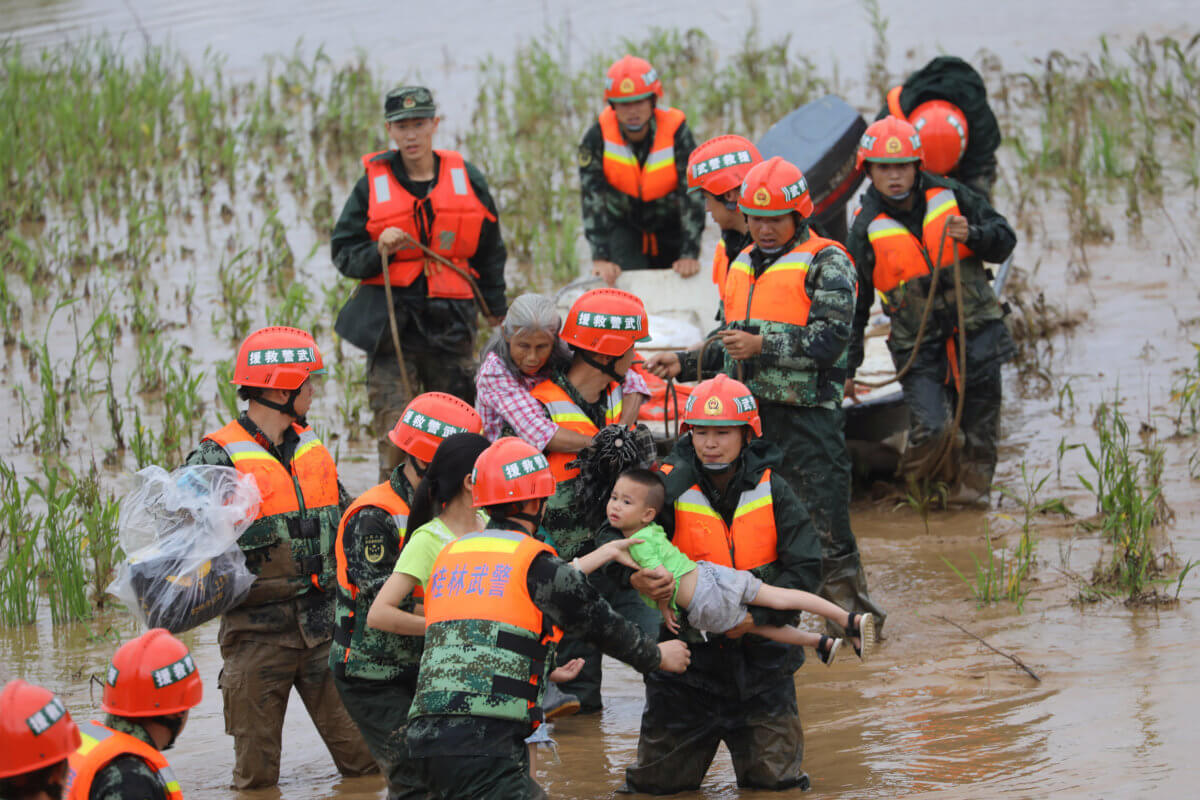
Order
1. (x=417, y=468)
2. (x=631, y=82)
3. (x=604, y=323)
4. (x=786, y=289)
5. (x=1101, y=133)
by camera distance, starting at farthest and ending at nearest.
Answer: (x=1101, y=133), (x=631, y=82), (x=786, y=289), (x=604, y=323), (x=417, y=468)

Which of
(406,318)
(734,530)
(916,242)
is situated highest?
(916,242)

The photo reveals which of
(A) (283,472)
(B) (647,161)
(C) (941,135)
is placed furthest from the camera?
(B) (647,161)

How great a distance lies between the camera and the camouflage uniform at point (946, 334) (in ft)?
23.7

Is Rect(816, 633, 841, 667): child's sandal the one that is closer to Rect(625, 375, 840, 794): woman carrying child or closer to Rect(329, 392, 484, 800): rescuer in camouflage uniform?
Rect(625, 375, 840, 794): woman carrying child

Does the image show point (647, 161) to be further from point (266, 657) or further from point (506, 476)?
point (506, 476)

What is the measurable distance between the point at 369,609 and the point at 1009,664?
2526 millimetres

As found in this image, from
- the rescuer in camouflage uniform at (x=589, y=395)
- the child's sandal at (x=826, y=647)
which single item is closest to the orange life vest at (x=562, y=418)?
the rescuer in camouflage uniform at (x=589, y=395)

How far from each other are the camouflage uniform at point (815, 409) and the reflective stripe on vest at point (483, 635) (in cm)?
210

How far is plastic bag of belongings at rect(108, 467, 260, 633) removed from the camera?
16.0ft

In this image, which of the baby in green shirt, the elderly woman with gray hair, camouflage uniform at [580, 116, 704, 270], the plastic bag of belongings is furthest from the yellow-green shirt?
camouflage uniform at [580, 116, 704, 270]

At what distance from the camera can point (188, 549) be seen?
4902 millimetres

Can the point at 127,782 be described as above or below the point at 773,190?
below

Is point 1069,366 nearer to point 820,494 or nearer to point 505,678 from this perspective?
point 820,494

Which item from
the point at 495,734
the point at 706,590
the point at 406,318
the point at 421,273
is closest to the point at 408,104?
the point at 421,273
